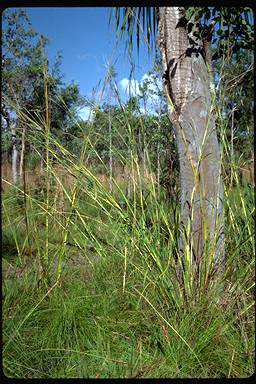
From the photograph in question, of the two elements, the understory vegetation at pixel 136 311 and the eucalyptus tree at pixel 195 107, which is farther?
the eucalyptus tree at pixel 195 107

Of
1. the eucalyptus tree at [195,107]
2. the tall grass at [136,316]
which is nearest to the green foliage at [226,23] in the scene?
the eucalyptus tree at [195,107]

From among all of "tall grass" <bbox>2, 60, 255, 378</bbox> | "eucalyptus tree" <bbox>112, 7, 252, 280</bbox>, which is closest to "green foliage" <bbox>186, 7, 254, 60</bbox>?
"eucalyptus tree" <bbox>112, 7, 252, 280</bbox>

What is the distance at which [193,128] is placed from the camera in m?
1.48

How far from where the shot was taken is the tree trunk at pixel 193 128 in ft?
4.57

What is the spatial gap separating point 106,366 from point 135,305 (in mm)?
292

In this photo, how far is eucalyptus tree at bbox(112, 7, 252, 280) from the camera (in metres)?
1.40

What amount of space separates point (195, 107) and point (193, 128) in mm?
106

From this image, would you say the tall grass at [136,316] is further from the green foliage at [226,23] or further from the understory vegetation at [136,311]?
the green foliage at [226,23]

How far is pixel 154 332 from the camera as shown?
3.96 feet

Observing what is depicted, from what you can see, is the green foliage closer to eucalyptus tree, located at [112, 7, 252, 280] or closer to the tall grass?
eucalyptus tree, located at [112, 7, 252, 280]

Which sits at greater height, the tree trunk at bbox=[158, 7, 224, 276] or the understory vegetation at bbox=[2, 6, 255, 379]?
the tree trunk at bbox=[158, 7, 224, 276]

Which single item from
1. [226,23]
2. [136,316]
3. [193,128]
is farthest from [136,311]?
[226,23]

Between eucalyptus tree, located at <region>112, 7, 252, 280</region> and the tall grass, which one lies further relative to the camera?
eucalyptus tree, located at <region>112, 7, 252, 280</region>

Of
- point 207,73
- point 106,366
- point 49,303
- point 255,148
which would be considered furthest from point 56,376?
point 207,73
